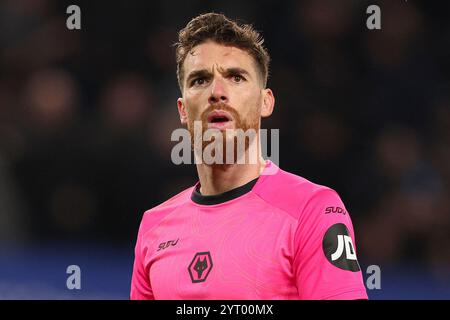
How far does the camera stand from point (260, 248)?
3010 mm

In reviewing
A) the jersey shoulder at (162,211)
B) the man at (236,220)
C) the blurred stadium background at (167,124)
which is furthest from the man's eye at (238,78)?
the blurred stadium background at (167,124)

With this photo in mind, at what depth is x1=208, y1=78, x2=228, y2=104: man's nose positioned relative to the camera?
10.8 ft

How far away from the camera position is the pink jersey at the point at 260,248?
2.88m

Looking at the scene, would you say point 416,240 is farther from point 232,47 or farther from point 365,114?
point 232,47

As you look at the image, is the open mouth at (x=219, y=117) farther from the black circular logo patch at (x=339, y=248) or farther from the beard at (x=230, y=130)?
the black circular logo patch at (x=339, y=248)

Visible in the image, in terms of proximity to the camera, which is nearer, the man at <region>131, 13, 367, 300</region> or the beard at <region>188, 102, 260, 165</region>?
the man at <region>131, 13, 367, 300</region>

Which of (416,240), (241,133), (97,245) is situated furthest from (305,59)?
(241,133)

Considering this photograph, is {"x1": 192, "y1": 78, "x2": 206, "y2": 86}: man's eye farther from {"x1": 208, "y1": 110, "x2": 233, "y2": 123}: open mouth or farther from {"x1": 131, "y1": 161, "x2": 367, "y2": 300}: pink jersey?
{"x1": 131, "y1": 161, "x2": 367, "y2": 300}: pink jersey

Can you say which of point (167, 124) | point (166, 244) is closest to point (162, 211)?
point (166, 244)

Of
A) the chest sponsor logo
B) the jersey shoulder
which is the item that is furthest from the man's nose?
the chest sponsor logo

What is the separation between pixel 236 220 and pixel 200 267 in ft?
0.87

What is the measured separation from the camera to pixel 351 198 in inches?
216
